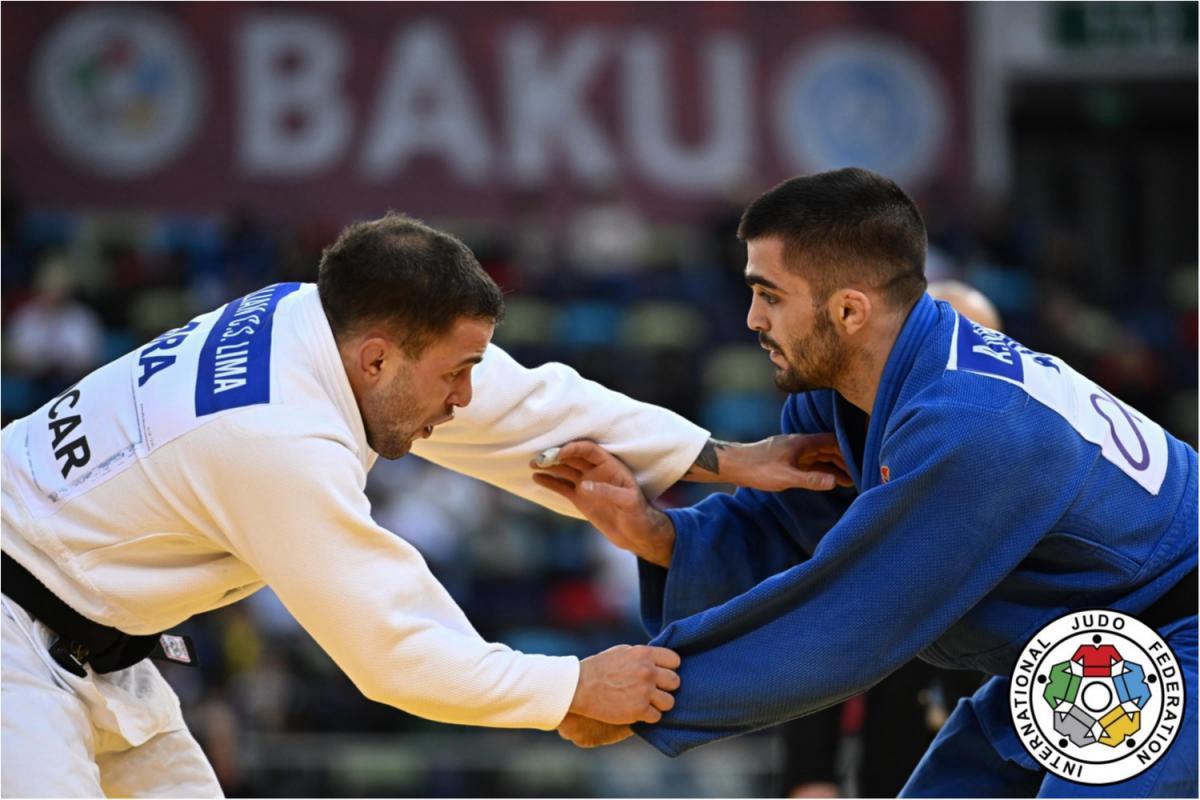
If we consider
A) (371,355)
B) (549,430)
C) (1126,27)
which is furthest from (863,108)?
(371,355)

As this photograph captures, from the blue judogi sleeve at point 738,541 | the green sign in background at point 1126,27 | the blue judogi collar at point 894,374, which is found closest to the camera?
the blue judogi collar at point 894,374

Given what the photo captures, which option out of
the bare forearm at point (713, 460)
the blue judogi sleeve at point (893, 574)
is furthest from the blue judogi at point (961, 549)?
the bare forearm at point (713, 460)

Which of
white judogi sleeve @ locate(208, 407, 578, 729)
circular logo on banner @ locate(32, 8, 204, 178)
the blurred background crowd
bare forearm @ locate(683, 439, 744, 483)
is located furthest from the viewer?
circular logo on banner @ locate(32, 8, 204, 178)

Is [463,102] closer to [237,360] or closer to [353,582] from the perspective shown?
[237,360]

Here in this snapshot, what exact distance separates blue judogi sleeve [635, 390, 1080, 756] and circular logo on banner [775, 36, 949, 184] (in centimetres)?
1171

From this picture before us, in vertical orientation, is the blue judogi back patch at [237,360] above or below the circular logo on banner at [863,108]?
above

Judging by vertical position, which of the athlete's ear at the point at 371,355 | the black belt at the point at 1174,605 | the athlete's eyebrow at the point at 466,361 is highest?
the athlete's ear at the point at 371,355

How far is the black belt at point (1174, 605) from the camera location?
10.6 ft

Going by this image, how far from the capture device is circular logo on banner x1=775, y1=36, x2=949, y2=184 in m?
14.7

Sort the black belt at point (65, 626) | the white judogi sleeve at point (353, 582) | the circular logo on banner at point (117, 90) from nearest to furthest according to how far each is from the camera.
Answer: the white judogi sleeve at point (353, 582), the black belt at point (65, 626), the circular logo on banner at point (117, 90)

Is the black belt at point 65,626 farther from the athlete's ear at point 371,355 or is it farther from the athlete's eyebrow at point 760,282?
the athlete's eyebrow at point 760,282

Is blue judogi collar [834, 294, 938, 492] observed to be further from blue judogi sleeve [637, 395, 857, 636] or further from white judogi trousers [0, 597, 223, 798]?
white judogi trousers [0, 597, 223, 798]

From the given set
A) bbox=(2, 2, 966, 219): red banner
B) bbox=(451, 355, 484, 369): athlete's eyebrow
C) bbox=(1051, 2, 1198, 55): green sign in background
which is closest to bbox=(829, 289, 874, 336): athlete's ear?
bbox=(451, 355, 484, 369): athlete's eyebrow

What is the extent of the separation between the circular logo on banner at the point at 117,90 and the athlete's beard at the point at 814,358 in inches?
457
